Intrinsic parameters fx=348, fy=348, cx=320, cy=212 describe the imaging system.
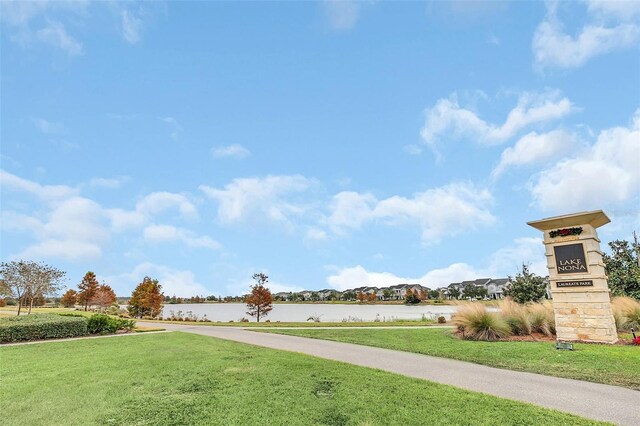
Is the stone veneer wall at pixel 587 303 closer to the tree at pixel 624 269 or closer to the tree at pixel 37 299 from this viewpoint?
the tree at pixel 624 269

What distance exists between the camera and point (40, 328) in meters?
15.1

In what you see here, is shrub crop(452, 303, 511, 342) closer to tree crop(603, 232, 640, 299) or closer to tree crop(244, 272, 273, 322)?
tree crop(603, 232, 640, 299)

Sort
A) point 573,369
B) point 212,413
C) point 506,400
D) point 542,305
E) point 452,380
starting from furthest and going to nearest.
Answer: point 542,305 → point 573,369 → point 452,380 → point 506,400 → point 212,413

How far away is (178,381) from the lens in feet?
23.4

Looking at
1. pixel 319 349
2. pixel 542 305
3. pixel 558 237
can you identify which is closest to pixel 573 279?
pixel 558 237

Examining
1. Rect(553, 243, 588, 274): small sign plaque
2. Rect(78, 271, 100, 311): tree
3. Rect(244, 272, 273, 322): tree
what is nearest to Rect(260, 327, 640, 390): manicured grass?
Rect(553, 243, 588, 274): small sign plaque

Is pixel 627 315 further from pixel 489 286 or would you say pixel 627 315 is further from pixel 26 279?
pixel 489 286

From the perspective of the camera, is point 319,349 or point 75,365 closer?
point 75,365

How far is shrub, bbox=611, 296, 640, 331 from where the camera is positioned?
13.1 meters

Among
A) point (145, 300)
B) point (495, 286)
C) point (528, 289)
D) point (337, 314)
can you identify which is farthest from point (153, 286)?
point (495, 286)

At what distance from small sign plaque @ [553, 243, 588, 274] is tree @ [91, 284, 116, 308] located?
52800 millimetres

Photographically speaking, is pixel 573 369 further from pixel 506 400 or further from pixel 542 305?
pixel 542 305

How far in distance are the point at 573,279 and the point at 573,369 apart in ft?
20.1

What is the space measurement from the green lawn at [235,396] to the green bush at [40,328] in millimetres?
6394
